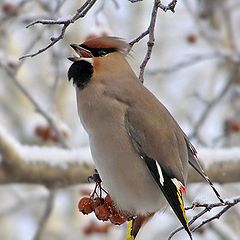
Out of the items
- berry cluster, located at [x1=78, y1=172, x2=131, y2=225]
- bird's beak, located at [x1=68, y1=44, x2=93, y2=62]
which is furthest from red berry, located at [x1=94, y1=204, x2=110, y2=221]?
bird's beak, located at [x1=68, y1=44, x2=93, y2=62]

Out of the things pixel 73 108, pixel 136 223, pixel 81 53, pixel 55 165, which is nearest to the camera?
pixel 81 53

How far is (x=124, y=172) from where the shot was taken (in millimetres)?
2057

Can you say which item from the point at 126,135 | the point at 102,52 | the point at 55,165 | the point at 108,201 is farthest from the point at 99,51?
the point at 55,165

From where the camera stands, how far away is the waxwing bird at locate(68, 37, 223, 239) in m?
2.04

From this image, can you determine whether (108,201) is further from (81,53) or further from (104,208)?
(81,53)

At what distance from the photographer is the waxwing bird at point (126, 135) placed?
2041mm

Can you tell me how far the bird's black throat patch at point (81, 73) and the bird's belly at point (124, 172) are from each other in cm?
17

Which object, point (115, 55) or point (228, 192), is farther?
point (228, 192)

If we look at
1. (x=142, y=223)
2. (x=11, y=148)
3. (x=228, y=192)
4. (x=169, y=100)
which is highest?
(x=169, y=100)

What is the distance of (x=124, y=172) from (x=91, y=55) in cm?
34

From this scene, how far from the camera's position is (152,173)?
6.63 ft

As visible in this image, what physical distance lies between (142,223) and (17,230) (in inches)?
260

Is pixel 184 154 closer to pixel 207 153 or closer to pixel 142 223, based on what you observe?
pixel 142 223

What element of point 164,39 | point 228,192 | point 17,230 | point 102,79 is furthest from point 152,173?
point 164,39
